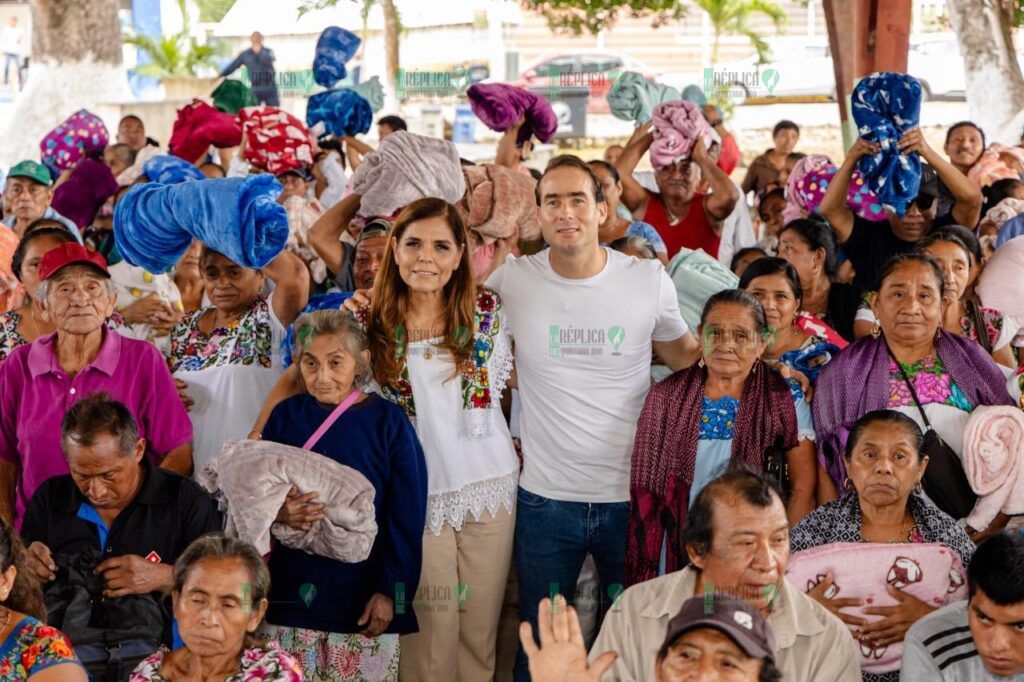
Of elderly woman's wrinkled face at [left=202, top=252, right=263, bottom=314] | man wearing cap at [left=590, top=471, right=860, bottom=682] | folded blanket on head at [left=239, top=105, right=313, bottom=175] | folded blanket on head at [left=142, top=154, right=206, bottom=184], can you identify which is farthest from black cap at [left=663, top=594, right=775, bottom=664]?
folded blanket on head at [left=239, top=105, right=313, bottom=175]

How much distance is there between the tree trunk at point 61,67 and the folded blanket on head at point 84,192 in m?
7.14

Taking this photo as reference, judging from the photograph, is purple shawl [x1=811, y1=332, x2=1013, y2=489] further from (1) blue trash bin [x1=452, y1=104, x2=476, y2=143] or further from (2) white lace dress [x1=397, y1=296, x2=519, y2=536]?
(1) blue trash bin [x1=452, y1=104, x2=476, y2=143]

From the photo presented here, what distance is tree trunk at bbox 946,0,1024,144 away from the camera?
10117 millimetres

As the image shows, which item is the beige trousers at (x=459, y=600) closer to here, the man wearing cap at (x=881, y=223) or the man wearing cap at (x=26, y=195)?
the man wearing cap at (x=881, y=223)

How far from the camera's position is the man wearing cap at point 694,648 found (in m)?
2.35

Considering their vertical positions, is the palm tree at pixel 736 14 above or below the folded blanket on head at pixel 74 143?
above

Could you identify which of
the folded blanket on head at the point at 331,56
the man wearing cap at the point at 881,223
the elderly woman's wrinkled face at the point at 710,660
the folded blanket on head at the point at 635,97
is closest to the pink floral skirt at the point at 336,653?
the elderly woman's wrinkled face at the point at 710,660

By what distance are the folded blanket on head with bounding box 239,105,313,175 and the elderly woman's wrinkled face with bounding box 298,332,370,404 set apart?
2.12 metres

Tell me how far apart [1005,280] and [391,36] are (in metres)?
9.23

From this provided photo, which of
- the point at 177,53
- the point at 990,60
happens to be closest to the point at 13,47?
the point at 177,53

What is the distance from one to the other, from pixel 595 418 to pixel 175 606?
117 cm

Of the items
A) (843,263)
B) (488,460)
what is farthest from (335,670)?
(843,263)

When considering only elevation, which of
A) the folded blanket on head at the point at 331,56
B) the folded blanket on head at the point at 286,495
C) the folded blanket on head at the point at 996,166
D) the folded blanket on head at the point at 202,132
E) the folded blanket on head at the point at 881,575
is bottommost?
the folded blanket on head at the point at 881,575

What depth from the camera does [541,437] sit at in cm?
341
